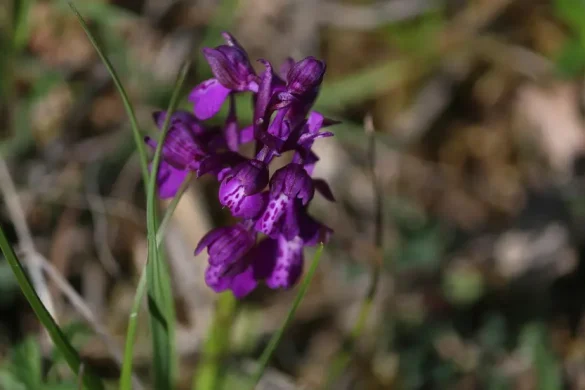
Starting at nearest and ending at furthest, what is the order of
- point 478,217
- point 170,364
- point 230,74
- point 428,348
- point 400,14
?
point 230,74
point 170,364
point 428,348
point 478,217
point 400,14

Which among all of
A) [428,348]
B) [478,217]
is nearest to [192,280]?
[428,348]

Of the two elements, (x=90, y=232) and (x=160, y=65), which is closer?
(x=90, y=232)

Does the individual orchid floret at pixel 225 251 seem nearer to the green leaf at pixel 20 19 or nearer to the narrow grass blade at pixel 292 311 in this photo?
the narrow grass blade at pixel 292 311

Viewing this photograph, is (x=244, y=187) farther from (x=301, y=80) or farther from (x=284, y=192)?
(x=301, y=80)

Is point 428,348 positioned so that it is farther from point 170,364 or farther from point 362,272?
point 170,364

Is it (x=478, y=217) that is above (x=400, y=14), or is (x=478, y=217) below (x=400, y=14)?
below

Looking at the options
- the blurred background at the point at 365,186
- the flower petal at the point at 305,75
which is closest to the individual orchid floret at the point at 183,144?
the flower petal at the point at 305,75
